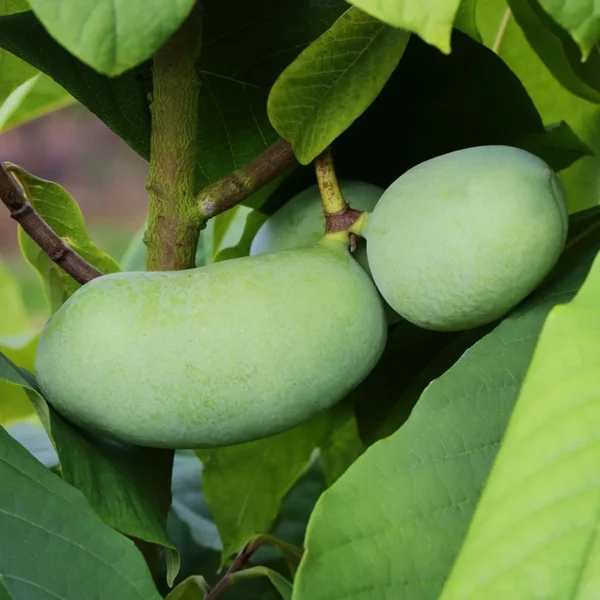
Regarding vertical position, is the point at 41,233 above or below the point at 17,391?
above

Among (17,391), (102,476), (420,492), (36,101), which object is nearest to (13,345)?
(17,391)

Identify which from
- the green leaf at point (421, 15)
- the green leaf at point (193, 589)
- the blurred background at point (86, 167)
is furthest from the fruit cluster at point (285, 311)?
the blurred background at point (86, 167)

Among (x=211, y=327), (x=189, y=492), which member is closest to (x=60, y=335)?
(x=211, y=327)

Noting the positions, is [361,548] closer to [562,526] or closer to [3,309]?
[562,526]

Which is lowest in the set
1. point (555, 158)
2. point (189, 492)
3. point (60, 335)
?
point (189, 492)

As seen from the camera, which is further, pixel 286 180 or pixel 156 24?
pixel 286 180

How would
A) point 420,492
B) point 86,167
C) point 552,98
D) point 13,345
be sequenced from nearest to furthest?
point 420,492
point 552,98
point 13,345
point 86,167

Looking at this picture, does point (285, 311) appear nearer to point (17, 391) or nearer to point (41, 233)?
point (41, 233)

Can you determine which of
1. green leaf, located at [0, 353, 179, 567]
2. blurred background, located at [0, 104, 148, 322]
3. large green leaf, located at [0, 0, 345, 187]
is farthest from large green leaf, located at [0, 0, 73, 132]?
blurred background, located at [0, 104, 148, 322]
